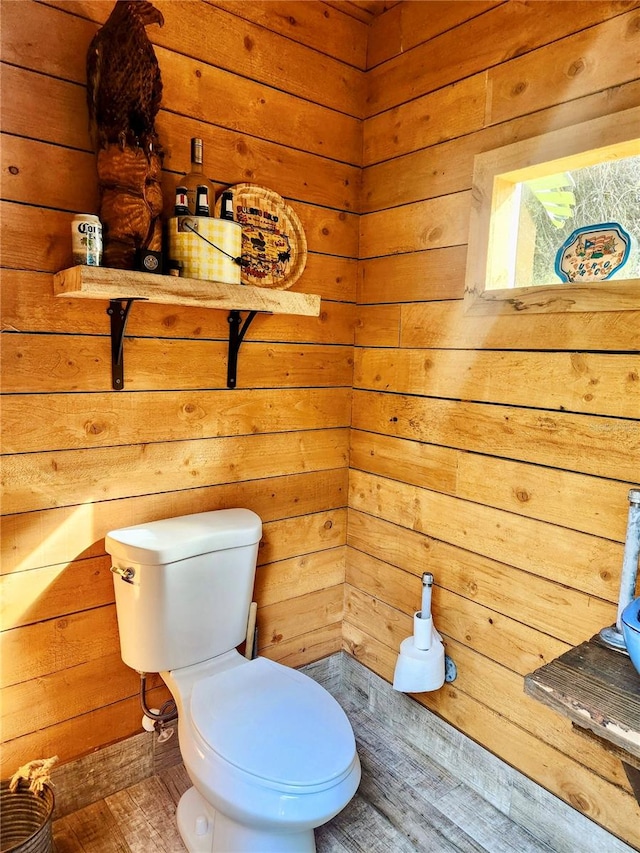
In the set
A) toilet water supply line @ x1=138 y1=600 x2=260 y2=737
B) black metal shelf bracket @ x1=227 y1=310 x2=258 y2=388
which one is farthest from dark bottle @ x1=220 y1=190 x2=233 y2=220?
toilet water supply line @ x1=138 y1=600 x2=260 y2=737

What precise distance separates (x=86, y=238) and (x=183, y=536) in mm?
734

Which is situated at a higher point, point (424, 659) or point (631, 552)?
point (631, 552)

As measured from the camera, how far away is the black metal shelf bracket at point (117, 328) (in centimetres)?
140

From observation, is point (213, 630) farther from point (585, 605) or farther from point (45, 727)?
point (585, 605)

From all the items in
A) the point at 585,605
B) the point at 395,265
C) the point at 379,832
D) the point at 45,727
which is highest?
the point at 395,265

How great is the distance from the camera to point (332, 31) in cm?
173

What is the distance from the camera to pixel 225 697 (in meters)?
1.34

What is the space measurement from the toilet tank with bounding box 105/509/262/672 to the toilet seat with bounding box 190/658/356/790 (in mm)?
116

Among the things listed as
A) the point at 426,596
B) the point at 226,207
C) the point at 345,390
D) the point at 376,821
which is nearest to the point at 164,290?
the point at 226,207

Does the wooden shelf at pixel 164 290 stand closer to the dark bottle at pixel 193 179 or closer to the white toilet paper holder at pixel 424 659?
the dark bottle at pixel 193 179

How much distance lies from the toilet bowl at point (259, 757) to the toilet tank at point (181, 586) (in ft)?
0.27

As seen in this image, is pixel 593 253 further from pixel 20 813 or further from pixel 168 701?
pixel 20 813

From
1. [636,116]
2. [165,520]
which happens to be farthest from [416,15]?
[165,520]

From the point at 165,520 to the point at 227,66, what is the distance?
125 centimetres
